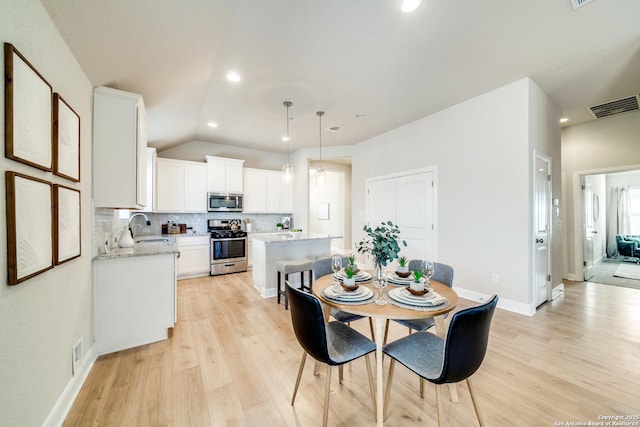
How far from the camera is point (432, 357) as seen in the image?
1.43 metres

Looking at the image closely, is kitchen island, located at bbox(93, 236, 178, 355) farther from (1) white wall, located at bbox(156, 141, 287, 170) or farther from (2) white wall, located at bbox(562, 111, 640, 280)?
(2) white wall, located at bbox(562, 111, 640, 280)

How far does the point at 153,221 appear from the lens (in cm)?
503

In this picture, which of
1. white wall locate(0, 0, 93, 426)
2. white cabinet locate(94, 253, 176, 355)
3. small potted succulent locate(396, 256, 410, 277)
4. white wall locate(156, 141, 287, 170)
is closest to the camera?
white wall locate(0, 0, 93, 426)

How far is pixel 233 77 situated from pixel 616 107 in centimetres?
570

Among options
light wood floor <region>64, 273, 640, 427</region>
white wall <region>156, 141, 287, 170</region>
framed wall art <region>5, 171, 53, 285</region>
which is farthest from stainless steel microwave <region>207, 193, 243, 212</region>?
framed wall art <region>5, 171, 53, 285</region>

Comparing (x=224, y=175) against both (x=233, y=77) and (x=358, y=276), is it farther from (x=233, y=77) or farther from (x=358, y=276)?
(x=358, y=276)

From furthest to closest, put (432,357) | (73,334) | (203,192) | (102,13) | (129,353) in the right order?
(203,192) < (129,353) < (73,334) < (102,13) < (432,357)

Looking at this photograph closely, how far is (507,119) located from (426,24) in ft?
6.17

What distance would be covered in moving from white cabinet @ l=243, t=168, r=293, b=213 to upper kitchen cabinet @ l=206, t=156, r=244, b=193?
0.27 m

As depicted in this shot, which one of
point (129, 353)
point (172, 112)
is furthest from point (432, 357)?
point (172, 112)

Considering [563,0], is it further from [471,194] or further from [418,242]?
[418,242]

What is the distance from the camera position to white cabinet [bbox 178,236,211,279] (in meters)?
4.71

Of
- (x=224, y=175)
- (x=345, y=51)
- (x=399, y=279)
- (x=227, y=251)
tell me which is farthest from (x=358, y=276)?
(x=224, y=175)

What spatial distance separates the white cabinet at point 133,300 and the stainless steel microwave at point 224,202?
2.87 meters
